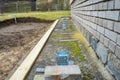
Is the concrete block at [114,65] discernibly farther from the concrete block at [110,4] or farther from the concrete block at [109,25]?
the concrete block at [110,4]

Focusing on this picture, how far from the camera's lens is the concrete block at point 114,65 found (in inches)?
103

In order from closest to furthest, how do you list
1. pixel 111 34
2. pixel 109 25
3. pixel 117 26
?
1. pixel 117 26
2. pixel 111 34
3. pixel 109 25

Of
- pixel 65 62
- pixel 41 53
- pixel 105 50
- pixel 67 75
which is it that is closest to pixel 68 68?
pixel 67 75

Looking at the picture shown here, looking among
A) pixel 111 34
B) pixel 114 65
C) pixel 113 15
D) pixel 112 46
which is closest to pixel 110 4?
pixel 113 15

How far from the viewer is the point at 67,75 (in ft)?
8.30

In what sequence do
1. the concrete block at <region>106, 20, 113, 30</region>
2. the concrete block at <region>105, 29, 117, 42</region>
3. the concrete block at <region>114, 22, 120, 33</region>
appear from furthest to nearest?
the concrete block at <region>106, 20, 113, 30</region> < the concrete block at <region>105, 29, 117, 42</region> < the concrete block at <region>114, 22, 120, 33</region>

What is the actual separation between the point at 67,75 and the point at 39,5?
3594cm

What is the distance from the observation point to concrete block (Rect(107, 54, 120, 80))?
103 inches

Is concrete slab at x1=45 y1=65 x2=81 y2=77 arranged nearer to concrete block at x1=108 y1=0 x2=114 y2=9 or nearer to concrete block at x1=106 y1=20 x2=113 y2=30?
concrete block at x1=106 y1=20 x2=113 y2=30

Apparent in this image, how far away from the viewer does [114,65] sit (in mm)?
2773

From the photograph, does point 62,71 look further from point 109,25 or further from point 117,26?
point 109,25

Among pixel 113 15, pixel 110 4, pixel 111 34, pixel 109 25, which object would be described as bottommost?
pixel 111 34

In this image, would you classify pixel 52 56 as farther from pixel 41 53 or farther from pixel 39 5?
pixel 39 5

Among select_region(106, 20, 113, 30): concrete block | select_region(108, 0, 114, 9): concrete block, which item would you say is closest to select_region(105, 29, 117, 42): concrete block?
select_region(106, 20, 113, 30): concrete block
